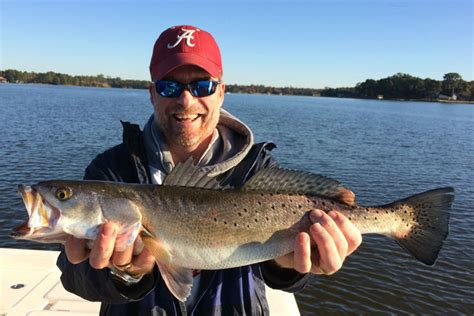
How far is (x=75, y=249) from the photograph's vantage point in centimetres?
309

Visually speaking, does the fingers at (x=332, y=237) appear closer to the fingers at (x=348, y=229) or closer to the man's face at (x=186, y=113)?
the fingers at (x=348, y=229)

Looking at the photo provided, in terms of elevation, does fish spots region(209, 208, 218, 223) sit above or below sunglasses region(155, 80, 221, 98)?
below

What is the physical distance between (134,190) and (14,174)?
17.5m

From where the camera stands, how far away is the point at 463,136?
40.5 meters

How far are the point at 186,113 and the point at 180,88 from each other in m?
0.27

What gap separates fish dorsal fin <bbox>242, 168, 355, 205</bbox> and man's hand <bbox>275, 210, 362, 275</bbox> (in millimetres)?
245

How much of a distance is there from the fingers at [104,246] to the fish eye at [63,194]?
15.6 inches

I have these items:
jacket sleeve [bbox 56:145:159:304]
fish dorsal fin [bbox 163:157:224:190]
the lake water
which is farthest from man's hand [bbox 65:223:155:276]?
the lake water

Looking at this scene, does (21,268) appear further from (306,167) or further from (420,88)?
(420,88)

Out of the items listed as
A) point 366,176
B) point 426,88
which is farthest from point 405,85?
point 366,176

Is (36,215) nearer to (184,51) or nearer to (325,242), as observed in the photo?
(184,51)

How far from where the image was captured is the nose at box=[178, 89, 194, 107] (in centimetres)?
379

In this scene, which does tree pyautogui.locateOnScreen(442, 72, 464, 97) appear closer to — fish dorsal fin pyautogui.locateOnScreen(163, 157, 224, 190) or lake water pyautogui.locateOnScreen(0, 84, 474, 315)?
lake water pyautogui.locateOnScreen(0, 84, 474, 315)

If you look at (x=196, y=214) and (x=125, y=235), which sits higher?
(x=196, y=214)
